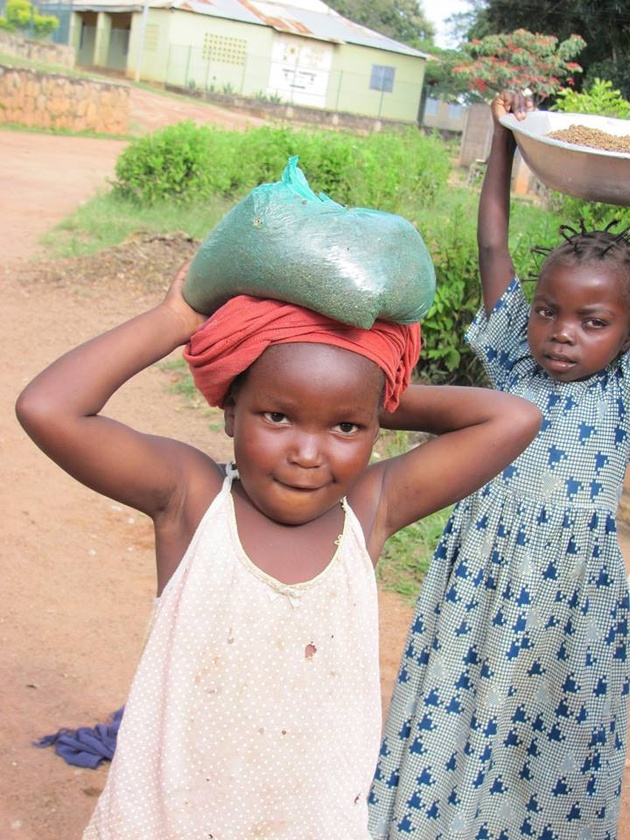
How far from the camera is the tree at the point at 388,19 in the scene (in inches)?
2082

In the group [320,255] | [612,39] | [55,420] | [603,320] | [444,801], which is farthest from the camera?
[612,39]

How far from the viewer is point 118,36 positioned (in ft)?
121

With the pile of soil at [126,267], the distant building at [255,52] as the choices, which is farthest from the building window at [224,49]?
the pile of soil at [126,267]

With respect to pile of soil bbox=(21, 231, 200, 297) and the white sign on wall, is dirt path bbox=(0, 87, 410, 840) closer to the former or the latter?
pile of soil bbox=(21, 231, 200, 297)

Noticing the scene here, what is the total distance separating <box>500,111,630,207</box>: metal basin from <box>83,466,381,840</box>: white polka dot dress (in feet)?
4.33

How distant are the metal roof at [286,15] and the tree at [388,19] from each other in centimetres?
1258

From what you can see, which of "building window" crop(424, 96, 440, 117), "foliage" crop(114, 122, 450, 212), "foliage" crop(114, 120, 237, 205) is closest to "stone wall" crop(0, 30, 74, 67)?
"building window" crop(424, 96, 440, 117)

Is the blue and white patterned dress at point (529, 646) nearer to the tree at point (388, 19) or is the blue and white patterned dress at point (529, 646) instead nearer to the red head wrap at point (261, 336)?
the red head wrap at point (261, 336)

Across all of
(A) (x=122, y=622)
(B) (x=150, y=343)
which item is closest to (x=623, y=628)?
(B) (x=150, y=343)

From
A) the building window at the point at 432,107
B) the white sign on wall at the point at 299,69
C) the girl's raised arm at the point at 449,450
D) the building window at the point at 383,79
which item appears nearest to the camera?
the girl's raised arm at the point at 449,450

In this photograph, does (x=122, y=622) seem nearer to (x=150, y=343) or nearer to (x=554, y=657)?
(x=554, y=657)

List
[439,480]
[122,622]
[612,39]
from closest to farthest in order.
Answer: [439,480]
[122,622]
[612,39]

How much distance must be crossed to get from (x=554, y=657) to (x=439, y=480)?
94 centimetres

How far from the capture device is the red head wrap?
153 cm
